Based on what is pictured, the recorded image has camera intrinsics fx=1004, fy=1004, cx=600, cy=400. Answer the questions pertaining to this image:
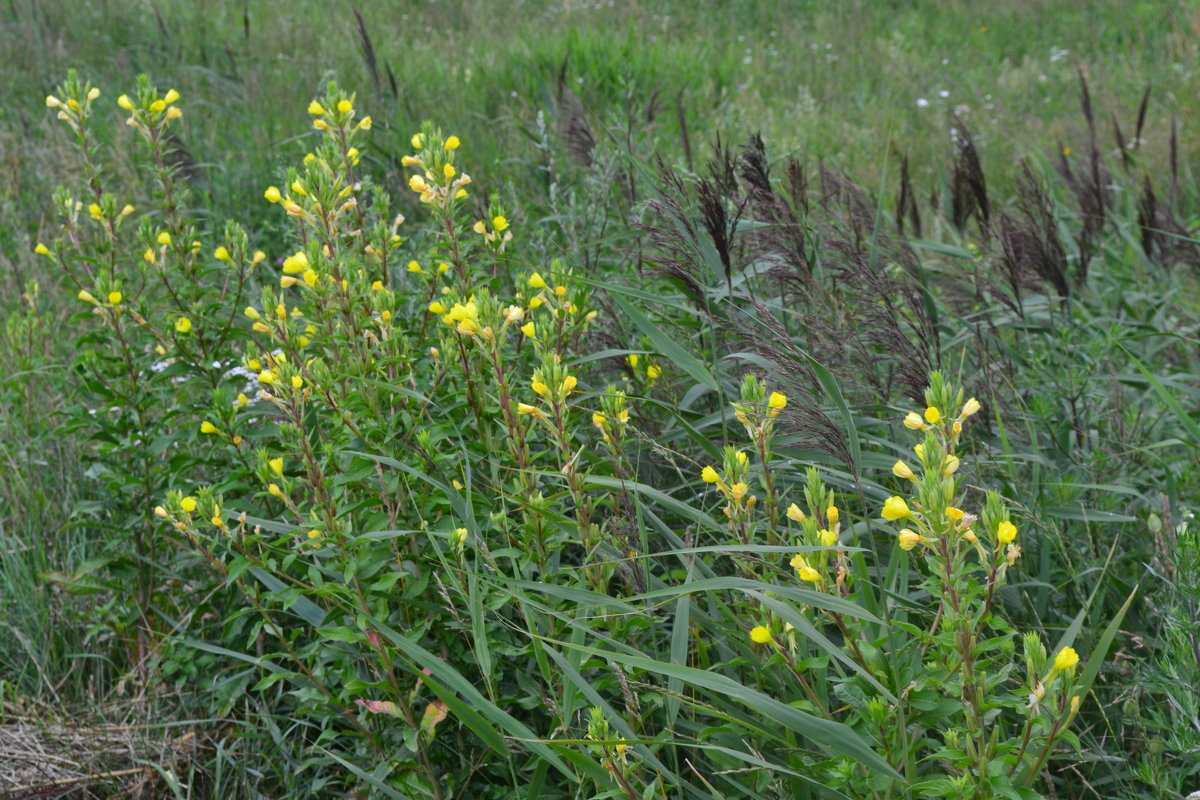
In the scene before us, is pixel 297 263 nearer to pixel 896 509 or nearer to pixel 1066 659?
pixel 896 509

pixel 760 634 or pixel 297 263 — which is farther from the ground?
pixel 297 263

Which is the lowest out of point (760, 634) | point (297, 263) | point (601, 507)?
point (601, 507)

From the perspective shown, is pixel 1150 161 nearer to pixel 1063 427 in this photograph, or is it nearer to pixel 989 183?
pixel 989 183

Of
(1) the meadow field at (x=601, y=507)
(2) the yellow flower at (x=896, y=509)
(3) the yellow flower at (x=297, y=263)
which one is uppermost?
(3) the yellow flower at (x=297, y=263)

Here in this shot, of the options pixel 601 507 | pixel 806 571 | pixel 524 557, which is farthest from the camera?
pixel 601 507

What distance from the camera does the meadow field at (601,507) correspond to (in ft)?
4.64

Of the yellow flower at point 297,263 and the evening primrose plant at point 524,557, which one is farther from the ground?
the yellow flower at point 297,263

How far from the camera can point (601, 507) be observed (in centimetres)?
224

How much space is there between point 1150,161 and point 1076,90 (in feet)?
5.98

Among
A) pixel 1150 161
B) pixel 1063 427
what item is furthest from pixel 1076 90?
pixel 1063 427

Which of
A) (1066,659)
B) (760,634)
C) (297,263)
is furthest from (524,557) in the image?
(1066,659)

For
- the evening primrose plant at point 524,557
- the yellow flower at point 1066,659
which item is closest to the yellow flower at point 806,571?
the evening primrose plant at point 524,557

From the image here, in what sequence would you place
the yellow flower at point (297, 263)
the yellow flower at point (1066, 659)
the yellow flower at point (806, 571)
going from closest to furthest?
1. the yellow flower at point (1066, 659)
2. the yellow flower at point (806, 571)
3. the yellow flower at point (297, 263)

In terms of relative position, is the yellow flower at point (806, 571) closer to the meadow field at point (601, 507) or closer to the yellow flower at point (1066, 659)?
the meadow field at point (601, 507)
